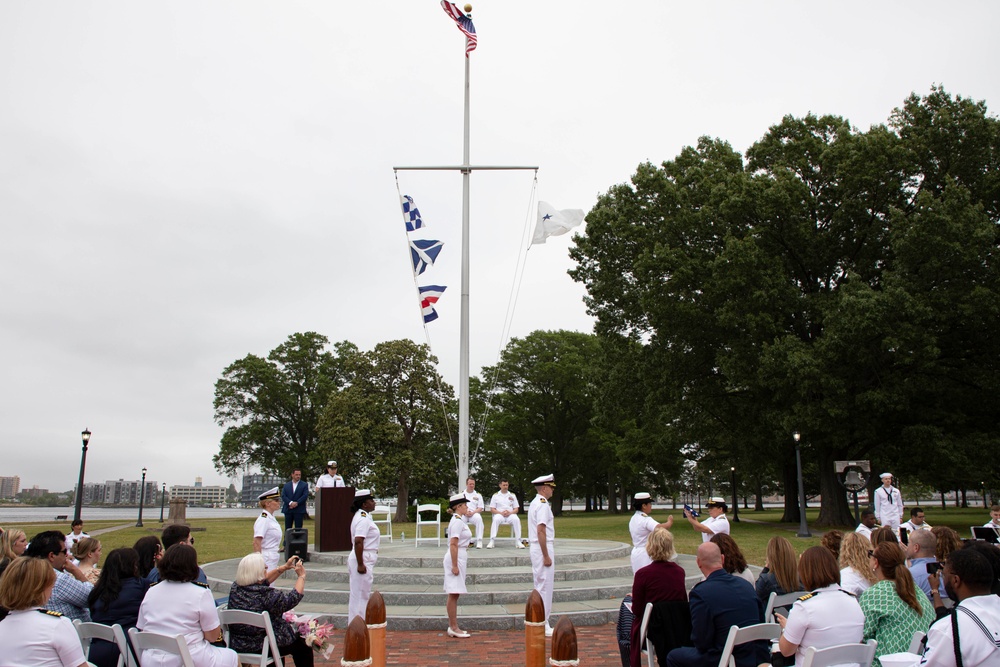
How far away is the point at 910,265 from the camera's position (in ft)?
79.3

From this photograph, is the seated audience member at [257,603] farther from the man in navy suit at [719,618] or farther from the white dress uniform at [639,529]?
the white dress uniform at [639,529]

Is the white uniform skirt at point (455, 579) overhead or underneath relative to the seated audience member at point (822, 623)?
underneath

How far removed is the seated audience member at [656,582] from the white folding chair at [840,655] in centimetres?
137

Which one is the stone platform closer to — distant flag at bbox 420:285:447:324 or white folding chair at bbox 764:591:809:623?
white folding chair at bbox 764:591:809:623

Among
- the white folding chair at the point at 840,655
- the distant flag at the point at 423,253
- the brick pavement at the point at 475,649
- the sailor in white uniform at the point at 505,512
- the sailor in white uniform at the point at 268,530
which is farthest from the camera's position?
the distant flag at the point at 423,253

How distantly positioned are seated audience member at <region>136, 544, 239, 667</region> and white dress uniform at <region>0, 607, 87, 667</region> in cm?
85

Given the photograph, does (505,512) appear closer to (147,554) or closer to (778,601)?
(778,601)

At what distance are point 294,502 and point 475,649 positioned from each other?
24.0ft

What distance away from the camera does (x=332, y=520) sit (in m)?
14.9

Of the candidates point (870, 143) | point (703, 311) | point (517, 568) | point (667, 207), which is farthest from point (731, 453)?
point (517, 568)

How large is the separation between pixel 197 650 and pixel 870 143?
29.0 meters

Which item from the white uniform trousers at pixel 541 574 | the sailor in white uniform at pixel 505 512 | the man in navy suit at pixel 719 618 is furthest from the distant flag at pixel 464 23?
the man in navy suit at pixel 719 618

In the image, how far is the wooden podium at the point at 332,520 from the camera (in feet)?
48.4

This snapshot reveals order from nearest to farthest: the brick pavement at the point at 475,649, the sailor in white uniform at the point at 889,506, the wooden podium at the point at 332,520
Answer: the brick pavement at the point at 475,649 → the wooden podium at the point at 332,520 → the sailor in white uniform at the point at 889,506
